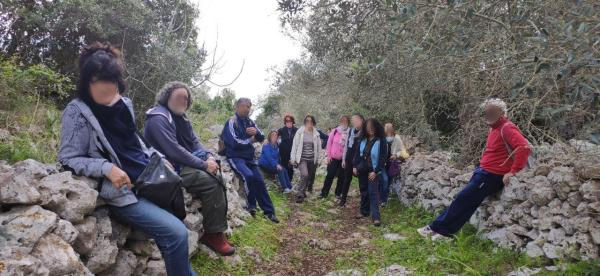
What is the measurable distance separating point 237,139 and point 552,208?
445cm

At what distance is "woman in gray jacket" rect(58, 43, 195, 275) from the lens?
9.48 feet

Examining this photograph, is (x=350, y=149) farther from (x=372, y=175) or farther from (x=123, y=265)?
(x=123, y=265)

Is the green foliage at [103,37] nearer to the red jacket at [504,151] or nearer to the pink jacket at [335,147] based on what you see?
the pink jacket at [335,147]

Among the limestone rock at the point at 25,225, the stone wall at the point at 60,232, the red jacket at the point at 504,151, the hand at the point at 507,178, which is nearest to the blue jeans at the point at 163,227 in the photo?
the stone wall at the point at 60,232

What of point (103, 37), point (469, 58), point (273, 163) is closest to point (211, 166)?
point (469, 58)

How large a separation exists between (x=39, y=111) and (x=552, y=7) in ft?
26.0

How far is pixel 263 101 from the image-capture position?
95.7 feet

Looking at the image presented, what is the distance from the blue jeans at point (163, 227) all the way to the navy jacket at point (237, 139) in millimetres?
3285

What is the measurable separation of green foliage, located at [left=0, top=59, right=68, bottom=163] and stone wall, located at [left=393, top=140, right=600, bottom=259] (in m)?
6.33

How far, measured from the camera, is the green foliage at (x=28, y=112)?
19.0 ft

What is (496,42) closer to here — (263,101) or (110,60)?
(110,60)

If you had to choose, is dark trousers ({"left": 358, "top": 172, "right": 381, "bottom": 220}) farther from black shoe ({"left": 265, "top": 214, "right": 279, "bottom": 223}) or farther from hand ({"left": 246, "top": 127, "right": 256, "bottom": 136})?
hand ({"left": 246, "top": 127, "right": 256, "bottom": 136})

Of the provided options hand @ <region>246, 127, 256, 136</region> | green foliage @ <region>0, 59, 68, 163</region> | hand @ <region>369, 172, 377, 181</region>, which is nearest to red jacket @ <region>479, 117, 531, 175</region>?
hand @ <region>369, 172, 377, 181</region>

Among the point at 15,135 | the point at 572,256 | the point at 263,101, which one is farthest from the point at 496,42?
the point at 263,101
